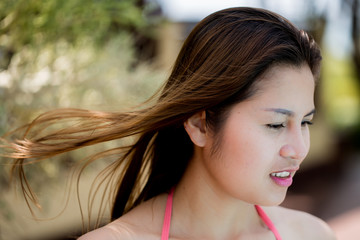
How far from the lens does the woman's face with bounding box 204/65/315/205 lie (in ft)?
3.85

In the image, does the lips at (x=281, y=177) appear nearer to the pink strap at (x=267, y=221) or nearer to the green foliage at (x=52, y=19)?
the pink strap at (x=267, y=221)

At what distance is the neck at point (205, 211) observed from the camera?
1.33 meters

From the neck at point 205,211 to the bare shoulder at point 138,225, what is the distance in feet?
0.18

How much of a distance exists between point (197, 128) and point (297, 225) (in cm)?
52

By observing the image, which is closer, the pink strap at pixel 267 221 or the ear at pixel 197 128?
the ear at pixel 197 128

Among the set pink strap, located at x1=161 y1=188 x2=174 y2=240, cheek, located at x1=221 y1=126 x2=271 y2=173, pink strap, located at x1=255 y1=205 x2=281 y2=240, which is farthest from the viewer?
pink strap, located at x1=255 y1=205 x2=281 y2=240

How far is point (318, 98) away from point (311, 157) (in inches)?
41.5

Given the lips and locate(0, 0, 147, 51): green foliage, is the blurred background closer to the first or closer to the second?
locate(0, 0, 147, 51): green foliage

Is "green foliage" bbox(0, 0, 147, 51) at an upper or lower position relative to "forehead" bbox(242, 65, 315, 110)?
upper

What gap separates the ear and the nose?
0.24 m

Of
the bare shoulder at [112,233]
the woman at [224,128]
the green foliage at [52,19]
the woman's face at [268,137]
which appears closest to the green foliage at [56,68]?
the green foliage at [52,19]

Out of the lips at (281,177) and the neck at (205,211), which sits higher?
the lips at (281,177)

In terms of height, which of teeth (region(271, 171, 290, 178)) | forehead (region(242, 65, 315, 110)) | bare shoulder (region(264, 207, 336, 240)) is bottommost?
bare shoulder (region(264, 207, 336, 240))

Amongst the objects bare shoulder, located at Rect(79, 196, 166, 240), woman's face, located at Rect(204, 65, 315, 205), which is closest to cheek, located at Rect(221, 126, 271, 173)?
woman's face, located at Rect(204, 65, 315, 205)
